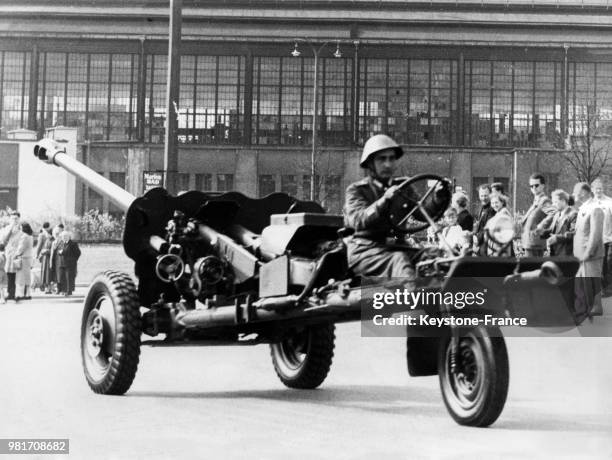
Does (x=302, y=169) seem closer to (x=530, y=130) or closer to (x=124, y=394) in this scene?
(x=530, y=130)

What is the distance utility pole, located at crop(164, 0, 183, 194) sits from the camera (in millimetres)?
17344

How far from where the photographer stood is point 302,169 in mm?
55688

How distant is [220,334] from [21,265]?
48.0ft

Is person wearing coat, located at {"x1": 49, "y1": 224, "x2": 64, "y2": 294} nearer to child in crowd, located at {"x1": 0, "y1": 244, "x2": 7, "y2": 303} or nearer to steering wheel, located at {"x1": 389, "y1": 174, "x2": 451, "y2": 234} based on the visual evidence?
child in crowd, located at {"x1": 0, "y1": 244, "x2": 7, "y2": 303}

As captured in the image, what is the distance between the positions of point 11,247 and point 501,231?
60.2 ft

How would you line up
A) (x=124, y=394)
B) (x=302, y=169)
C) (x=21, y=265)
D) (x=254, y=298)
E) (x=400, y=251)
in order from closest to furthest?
1. (x=400, y=251)
2. (x=254, y=298)
3. (x=124, y=394)
4. (x=21, y=265)
5. (x=302, y=169)

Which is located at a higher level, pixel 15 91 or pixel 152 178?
pixel 15 91

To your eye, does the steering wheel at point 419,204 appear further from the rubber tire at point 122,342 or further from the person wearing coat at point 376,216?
the rubber tire at point 122,342

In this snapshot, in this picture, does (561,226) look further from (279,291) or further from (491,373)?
(491,373)

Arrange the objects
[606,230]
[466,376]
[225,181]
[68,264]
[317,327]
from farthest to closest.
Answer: [225,181] < [68,264] < [606,230] < [317,327] < [466,376]

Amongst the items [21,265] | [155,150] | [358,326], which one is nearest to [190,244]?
[358,326]

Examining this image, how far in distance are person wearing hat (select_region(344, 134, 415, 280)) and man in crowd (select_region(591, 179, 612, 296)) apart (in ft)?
29.1

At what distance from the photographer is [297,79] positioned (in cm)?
5772

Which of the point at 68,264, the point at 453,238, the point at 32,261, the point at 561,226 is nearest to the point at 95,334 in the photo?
the point at 453,238
